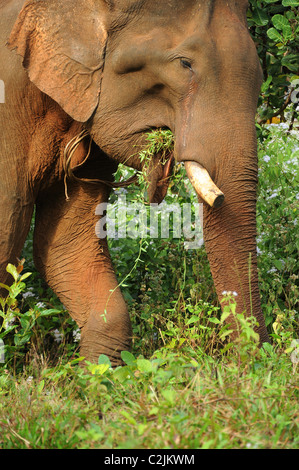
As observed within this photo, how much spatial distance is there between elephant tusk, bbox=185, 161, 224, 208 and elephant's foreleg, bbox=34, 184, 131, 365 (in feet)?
4.22

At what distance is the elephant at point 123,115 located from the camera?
4164 millimetres

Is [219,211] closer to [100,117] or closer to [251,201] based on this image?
[251,201]

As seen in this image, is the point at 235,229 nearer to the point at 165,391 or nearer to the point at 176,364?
the point at 176,364

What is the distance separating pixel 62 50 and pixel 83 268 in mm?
1511

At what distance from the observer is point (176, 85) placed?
4.33 metres

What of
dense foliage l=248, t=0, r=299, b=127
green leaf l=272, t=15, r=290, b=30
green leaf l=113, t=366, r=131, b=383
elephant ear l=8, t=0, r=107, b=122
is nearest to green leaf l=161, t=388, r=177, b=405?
green leaf l=113, t=366, r=131, b=383

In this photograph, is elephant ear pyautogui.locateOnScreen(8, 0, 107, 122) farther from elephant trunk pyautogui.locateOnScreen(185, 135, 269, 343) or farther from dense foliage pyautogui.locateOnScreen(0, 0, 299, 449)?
elephant trunk pyautogui.locateOnScreen(185, 135, 269, 343)

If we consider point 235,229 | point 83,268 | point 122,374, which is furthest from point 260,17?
point 122,374

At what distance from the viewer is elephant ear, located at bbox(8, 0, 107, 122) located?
4.57 meters

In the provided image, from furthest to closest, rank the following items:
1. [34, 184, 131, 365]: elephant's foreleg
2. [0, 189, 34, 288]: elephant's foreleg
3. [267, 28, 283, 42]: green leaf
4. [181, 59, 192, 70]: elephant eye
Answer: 1. [267, 28, 283, 42]: green leaf
2. [34, 184, 131, 365]: elephant's foreleg
3. [0, 189, 34, 288]: elephant's foreleg
4. [181, 59, 192, 70]: elephant eye

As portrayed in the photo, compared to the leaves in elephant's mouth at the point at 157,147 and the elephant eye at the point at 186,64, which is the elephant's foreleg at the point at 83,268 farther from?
the elephant eye at the point at 186,64

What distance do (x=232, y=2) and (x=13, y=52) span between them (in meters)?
1.22

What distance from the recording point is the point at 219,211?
416cm
